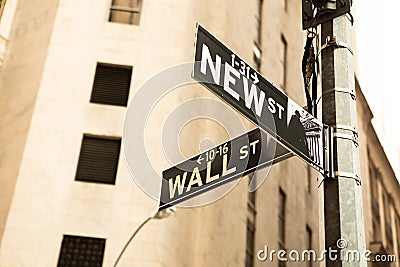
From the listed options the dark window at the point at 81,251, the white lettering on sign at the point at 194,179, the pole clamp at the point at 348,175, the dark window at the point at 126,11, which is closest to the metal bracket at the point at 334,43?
the pole clamp at the point at 348,175

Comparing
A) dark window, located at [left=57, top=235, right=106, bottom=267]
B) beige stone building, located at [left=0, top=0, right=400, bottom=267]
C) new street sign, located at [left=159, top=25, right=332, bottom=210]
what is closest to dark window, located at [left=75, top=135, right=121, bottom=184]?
beige stone building, located at [left=0, top=0, right=400, bottom=267]

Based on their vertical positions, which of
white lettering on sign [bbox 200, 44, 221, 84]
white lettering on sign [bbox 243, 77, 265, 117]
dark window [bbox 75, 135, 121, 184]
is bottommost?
white lettering on sign [bbox 243, 77, 265, 117]

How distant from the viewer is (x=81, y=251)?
15891 mm

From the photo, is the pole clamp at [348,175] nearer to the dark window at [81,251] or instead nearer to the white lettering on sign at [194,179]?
the white lettering on sign at [194,179]

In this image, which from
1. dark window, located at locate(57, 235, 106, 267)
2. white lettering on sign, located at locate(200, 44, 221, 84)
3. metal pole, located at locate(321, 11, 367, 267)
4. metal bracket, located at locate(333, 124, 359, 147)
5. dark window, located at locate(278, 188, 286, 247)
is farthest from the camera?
dark window, located at locate(278, 188, 286, 247)

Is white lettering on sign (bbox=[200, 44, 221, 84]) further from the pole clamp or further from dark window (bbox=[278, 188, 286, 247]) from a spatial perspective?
dark window (bbox=[278, 188, 286, 247])

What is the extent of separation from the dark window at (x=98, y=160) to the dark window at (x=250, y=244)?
5575 millimetres

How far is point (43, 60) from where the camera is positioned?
18.8 m

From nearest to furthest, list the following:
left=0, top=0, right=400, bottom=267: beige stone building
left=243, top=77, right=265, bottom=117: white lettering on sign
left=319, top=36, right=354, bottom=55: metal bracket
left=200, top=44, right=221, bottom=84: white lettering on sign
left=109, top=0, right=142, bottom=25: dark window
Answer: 1. left=200, top=44, right=221, bottom=84: white lettering on sign
2. left=243, top=77, right=265, bottom=117: white lettering on sign
3. left=319, top=36, right=354, bottom=55: metal bracket
4. left=0, top=0, right=400, bottom=267: beige stone building
5. left=109, top=0, right=142, bottom=25: dark window

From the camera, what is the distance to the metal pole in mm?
3996

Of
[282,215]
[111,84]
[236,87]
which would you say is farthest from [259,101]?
[282,215]

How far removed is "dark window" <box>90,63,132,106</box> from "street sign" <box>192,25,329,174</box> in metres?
14.1

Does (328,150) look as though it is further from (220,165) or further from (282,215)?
(282,215)

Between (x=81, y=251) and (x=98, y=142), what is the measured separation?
11.1 ft
